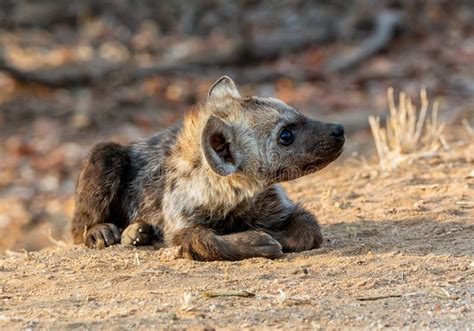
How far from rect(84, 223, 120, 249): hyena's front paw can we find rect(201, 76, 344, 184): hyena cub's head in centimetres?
96

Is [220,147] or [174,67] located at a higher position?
[174,67]

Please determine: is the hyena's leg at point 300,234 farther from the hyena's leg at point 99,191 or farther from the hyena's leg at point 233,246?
the hyena's leg at point 99,191

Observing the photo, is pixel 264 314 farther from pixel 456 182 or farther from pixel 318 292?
pixel 456 182

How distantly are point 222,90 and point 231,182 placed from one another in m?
0.74

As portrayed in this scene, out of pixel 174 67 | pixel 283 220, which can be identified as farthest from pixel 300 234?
pixel 174 67

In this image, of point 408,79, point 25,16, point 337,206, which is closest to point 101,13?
point 25,16

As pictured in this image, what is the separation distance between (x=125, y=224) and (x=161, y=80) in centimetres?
766

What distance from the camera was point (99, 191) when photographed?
6020 millimetres

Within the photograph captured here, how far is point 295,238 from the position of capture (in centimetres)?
534

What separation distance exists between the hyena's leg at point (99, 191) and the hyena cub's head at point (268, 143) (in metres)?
0.95

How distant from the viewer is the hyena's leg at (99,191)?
6027 millimetres

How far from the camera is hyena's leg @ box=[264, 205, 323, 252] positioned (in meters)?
5.30

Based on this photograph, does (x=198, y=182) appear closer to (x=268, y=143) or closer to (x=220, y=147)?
(x=220, y=147)

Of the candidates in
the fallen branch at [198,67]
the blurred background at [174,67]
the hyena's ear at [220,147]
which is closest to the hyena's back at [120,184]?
the hyena's ear at [220,147]
